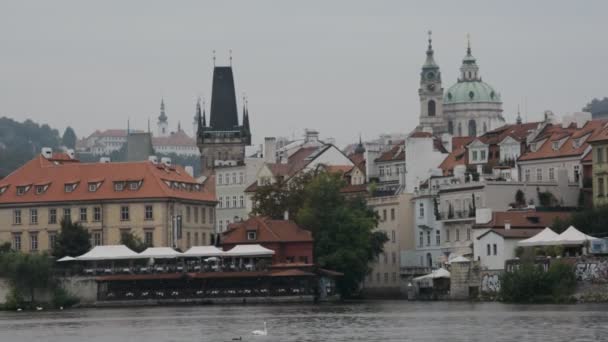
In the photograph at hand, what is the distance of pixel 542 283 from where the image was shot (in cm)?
11650

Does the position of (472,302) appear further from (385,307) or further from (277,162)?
(277,162)

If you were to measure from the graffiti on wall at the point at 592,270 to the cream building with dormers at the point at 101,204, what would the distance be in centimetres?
4242

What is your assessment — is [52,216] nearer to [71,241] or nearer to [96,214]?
[96,214]

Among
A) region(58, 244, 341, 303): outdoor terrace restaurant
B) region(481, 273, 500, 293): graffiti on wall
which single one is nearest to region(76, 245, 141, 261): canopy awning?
region(58, 244, 341, 303): outdoor terrace restaurant

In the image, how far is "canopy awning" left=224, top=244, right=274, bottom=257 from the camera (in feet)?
450

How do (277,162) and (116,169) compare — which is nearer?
(116,169)

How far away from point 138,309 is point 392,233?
28.8m

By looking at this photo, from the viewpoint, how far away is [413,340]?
8475 centimetres

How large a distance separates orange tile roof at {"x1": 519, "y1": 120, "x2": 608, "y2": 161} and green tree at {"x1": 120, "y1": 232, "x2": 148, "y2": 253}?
26668mm

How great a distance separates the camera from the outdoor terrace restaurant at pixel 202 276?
448ft

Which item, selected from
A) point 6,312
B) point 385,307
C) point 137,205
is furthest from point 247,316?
point 137,205

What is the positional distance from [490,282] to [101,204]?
35.9 metres

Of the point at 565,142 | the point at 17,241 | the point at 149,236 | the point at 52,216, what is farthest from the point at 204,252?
the point at 565,142

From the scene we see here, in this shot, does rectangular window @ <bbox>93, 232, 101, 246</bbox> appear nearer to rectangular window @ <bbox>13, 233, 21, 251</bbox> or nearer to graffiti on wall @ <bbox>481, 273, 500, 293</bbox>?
rectangular window @ <bbox>13, 233, 21, 251</bbox>
